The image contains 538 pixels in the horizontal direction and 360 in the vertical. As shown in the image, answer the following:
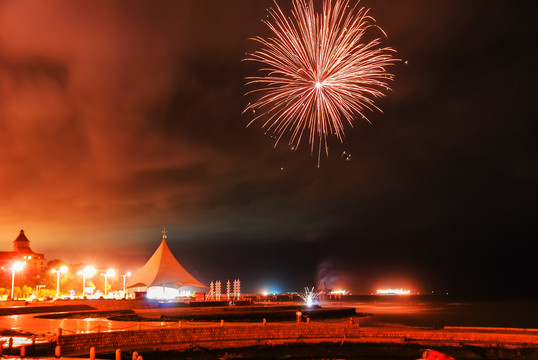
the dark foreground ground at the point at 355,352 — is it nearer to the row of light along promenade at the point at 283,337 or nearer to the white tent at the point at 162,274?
the row of light along promenade at the point at 283,337

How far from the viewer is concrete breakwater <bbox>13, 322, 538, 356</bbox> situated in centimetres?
2059

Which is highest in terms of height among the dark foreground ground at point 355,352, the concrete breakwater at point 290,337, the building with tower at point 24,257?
the building with tower at point 24,257

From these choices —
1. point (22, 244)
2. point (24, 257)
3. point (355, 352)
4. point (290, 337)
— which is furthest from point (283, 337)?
point (22, 244)

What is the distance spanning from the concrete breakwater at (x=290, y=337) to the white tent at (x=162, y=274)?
101 ft

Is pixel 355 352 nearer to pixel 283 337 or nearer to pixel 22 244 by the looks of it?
pixel 283 337

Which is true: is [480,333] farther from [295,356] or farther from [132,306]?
[132,306]

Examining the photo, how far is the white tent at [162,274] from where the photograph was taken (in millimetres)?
53719

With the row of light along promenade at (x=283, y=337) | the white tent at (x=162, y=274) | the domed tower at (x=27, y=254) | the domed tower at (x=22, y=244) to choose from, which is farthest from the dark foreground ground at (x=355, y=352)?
the domed tower at (x=22, y=244)

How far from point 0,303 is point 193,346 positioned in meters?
24.0

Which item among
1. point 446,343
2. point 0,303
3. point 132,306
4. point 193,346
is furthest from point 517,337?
point 0,303

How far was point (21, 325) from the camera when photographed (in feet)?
81.1

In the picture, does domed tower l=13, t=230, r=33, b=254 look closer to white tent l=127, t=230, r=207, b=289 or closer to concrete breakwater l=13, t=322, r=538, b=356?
white tent l=127, t=230, r=207, b=289

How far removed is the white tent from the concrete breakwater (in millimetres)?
30869

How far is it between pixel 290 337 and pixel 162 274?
33.2 metres
